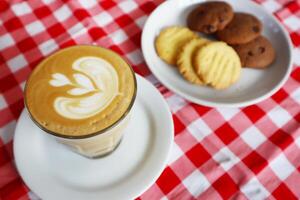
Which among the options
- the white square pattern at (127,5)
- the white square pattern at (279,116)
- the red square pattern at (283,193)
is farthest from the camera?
the white square pattern at (127,5)

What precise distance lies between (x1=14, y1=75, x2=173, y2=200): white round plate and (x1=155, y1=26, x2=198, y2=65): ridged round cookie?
0.16 m

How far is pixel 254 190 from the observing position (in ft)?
2.28

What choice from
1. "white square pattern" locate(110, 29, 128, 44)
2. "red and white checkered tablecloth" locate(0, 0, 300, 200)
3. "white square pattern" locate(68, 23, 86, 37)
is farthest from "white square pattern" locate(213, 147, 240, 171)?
"white square pattern" locate(68, 23, 86, 37)

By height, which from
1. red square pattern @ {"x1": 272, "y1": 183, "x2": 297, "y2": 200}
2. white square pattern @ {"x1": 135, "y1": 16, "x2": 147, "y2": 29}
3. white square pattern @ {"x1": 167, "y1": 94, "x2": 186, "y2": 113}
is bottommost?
red square pattern @ {"x1": 272, "y1": 183, "x2": 297, "y2": 200}

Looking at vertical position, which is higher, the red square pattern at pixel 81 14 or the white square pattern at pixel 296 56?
the red square pattern at pixel 81 14

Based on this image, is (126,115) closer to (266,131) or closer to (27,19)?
(266,131)

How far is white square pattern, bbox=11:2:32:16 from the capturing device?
983mm

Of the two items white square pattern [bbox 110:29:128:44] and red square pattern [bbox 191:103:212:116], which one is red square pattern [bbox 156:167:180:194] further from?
white square pattern [bbox 110:29:128:44]

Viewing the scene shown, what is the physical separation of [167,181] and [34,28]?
616mm

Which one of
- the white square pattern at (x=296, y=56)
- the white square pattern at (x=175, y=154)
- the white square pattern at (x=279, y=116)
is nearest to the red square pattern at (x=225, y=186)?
the white square pattern at (x=175, y=154)

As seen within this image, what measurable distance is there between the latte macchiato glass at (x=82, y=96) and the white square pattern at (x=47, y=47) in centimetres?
29

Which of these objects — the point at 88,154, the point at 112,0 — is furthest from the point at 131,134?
the point at 112,0

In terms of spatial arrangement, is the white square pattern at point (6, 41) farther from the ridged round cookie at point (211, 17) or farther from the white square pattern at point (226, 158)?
the white square pattern at point (226, 158)

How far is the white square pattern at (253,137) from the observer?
29.8 inches
